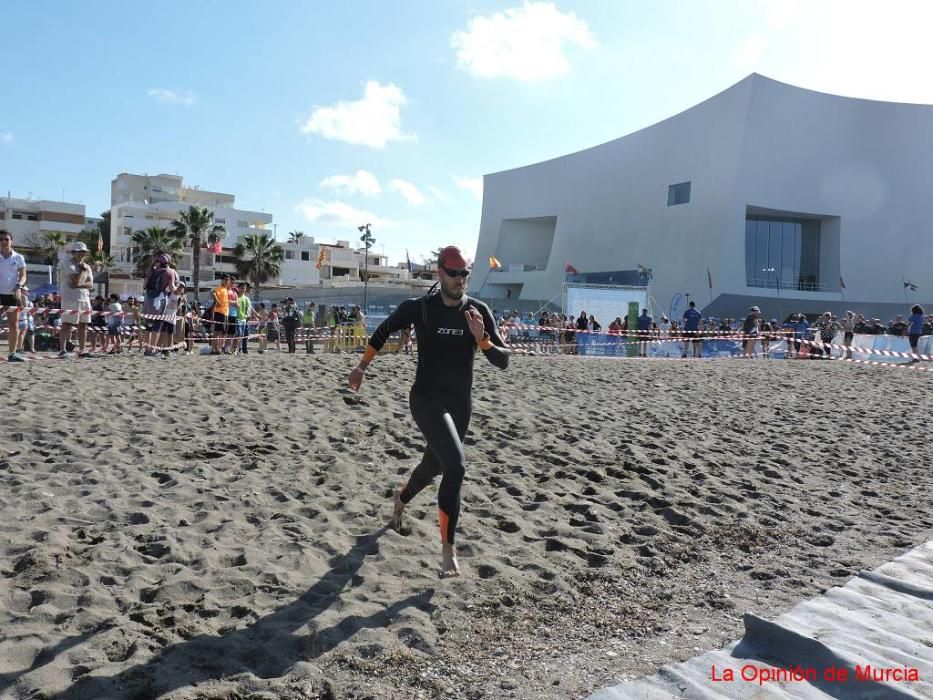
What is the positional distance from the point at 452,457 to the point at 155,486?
2.41 meters

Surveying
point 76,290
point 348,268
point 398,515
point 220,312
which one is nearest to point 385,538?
point 398,515

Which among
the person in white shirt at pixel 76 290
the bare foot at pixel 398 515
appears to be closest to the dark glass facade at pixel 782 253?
the person in white shirt at pixel 76 290

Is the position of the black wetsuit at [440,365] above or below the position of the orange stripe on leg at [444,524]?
above

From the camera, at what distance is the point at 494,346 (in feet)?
14.3

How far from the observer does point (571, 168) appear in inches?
2151

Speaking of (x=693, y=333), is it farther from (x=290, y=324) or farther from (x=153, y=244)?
(x=153, y=244)

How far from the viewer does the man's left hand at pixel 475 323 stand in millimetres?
4129

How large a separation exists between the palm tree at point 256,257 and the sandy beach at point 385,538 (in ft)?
165

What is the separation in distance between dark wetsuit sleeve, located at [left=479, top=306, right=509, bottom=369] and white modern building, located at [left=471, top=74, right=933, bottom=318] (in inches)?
1401

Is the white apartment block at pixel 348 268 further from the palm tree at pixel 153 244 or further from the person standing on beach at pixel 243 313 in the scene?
the person standing on beach at pixel 243 313

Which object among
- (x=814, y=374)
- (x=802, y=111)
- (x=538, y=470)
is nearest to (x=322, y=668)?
(x=538, y=470)

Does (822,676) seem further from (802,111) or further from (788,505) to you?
(802,111)

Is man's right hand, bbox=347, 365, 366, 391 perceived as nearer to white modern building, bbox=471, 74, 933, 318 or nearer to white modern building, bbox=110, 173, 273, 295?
white modern building, bbox=471, 74, 933, 318

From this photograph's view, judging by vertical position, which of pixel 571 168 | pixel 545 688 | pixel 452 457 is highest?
pixel 571 168
